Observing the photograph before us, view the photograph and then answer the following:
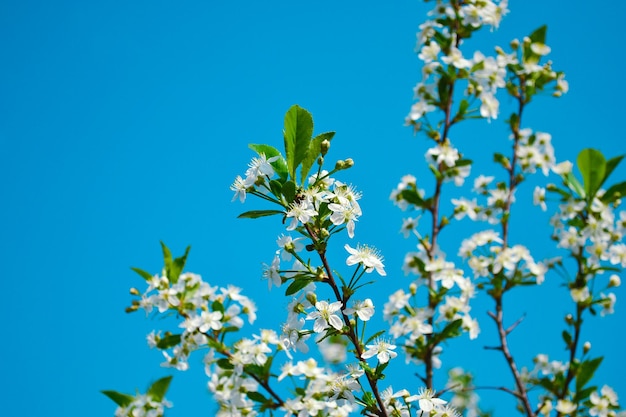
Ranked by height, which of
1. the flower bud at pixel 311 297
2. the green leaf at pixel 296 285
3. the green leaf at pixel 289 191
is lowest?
the flower bud at pixel 311 297

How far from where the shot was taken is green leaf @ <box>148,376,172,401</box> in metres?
3.19

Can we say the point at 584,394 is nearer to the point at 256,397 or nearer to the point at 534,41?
the point at 256,397

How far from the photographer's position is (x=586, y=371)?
3.51 metres

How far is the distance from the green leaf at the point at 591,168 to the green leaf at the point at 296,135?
2284mm

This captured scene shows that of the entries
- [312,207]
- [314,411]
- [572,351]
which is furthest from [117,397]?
[572,351]

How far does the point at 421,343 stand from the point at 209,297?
4.09 feet

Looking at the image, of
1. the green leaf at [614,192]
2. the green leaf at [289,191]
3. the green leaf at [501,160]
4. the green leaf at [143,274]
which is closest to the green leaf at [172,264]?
the green leaf at [143,274]

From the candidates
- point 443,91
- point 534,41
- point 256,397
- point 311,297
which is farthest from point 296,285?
point 534,41

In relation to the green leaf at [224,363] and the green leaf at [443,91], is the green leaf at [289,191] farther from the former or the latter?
the green leaf at [443,91]

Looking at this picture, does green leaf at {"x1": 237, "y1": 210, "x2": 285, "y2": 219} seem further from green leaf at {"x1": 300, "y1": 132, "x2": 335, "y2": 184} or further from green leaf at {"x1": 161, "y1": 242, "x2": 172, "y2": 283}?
green leaf at {"x1": 161, "y1": 242, "x2": 172, "y2": 283}

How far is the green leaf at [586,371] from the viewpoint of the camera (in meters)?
3.46

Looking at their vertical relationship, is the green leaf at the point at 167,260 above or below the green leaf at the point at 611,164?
below

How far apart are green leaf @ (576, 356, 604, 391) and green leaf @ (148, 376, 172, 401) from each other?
233 cm

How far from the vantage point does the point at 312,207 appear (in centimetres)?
203
